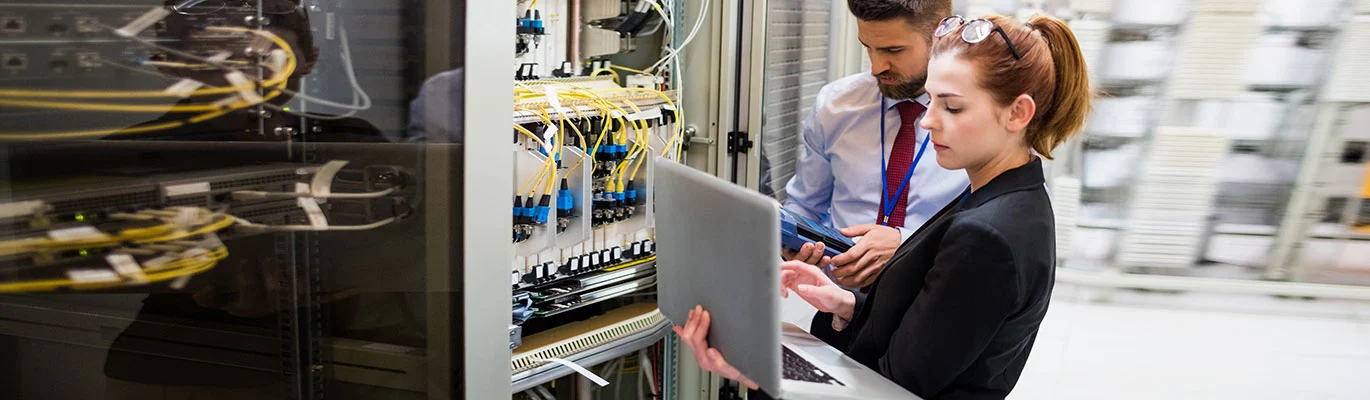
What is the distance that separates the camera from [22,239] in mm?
1157

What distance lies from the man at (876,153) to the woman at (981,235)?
439 millimetres

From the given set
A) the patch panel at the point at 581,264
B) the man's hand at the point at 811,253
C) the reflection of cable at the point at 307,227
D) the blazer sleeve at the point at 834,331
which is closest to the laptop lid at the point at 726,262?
the blazer sleeve at the point at 834,331

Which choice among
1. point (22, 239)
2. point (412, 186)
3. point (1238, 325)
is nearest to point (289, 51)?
point (412, 186)

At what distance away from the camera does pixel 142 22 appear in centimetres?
123

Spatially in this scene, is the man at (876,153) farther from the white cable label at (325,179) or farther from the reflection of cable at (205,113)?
the reflection of cable at (205,113)

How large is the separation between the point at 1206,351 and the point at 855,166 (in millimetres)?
2798

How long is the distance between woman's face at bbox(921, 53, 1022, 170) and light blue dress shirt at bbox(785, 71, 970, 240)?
0.73m

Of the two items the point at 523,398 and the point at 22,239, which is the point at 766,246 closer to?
the point at 22,239

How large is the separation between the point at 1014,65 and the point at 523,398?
152 cm

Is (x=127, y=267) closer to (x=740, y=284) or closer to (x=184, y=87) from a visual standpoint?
(x=184, y=87)

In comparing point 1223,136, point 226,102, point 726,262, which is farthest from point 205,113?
point 1223,136

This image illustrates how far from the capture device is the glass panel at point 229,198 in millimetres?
1180

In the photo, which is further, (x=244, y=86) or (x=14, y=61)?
(x=244, y=86)

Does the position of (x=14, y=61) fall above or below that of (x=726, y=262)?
above
